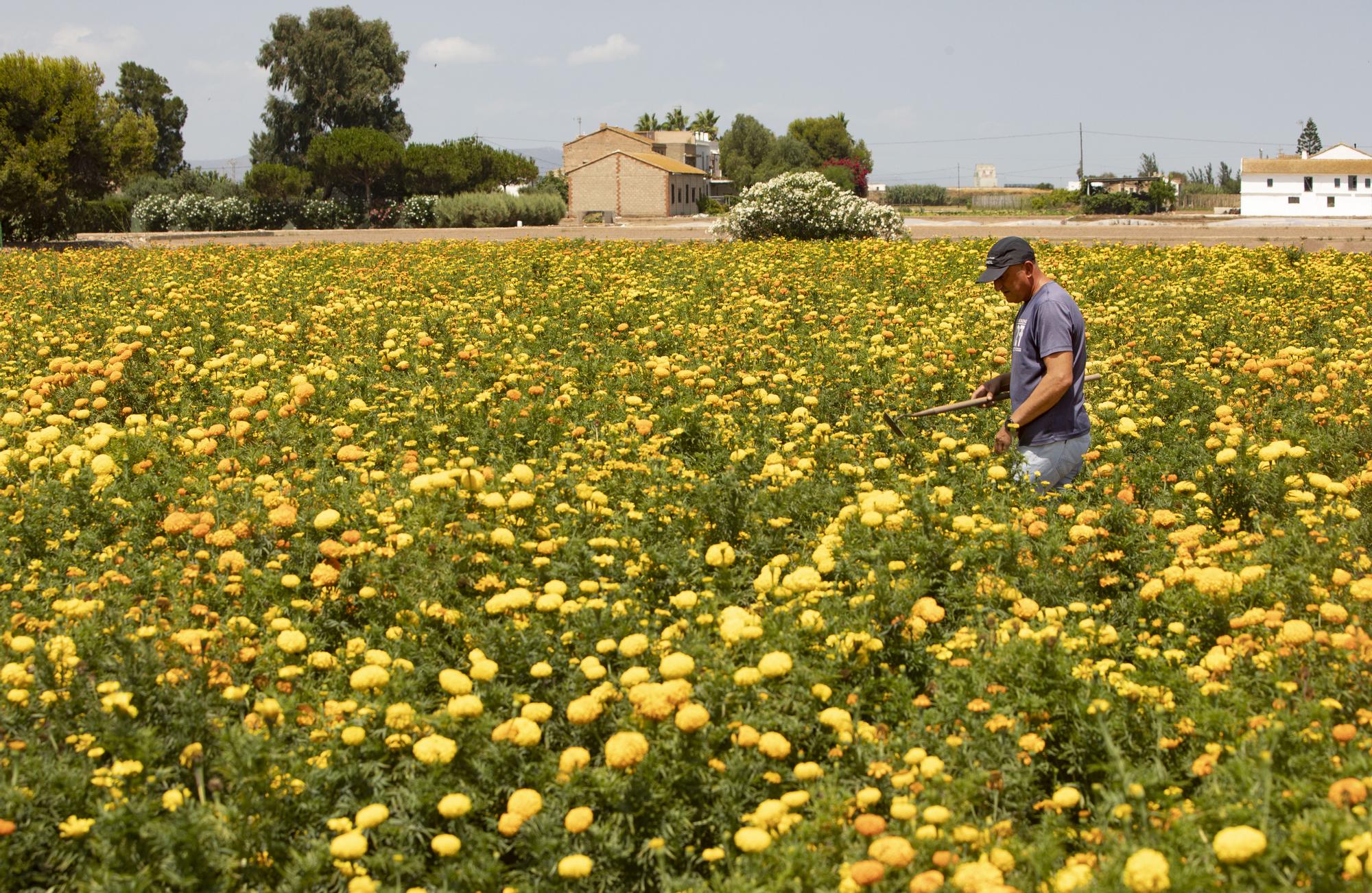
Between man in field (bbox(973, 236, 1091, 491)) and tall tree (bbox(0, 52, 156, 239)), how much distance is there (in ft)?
107

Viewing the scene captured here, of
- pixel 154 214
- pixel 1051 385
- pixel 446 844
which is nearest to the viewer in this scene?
pixel 446 844

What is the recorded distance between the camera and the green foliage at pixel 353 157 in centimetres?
6322

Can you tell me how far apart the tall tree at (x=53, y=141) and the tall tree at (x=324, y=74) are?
148 ft

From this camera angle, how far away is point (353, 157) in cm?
6322

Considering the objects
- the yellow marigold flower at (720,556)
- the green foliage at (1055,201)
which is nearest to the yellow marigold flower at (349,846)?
the yellow marigold flower at (720,556)

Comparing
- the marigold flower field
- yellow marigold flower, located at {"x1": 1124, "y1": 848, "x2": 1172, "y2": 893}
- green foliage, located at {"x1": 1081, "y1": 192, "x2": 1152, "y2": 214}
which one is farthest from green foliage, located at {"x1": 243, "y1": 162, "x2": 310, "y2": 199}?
yellow marigold flower, located at {"x1": 1124, "y1": 848, "x2": 1172, "y2": 893}

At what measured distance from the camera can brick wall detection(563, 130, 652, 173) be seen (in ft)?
269

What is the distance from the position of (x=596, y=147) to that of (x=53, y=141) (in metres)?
54.1

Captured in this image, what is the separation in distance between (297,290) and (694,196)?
70.7 m

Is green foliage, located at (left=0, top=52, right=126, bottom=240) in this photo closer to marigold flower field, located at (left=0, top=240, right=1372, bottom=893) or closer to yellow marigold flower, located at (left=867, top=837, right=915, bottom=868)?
marigold flower field, located at (left=0, top=240, right=1372, bottom=893)

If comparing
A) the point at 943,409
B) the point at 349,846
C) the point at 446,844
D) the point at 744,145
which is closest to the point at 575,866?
the point at 446,844

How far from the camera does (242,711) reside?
3.69 m

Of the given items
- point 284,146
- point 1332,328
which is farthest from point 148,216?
point 1332,328

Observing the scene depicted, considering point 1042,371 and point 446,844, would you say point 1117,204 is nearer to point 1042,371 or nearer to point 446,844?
point 1042,371
